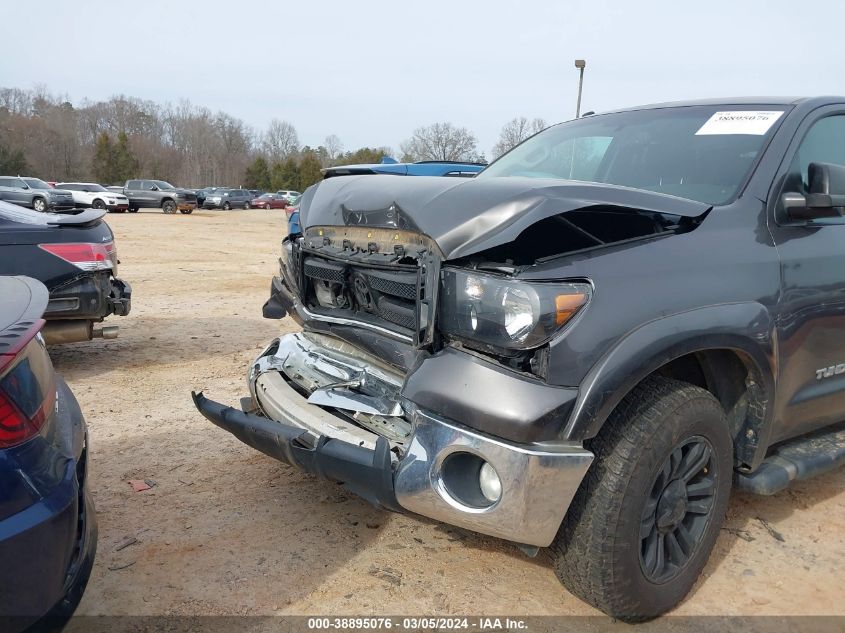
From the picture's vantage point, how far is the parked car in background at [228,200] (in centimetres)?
4525

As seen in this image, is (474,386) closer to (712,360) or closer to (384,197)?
(384,197)

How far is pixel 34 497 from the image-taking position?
5.75 feet

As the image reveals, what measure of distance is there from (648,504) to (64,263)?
473cm

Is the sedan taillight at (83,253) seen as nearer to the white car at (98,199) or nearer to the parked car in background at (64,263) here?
the parked car in background at (64,263)

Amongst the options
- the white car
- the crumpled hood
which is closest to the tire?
the crumpled hood

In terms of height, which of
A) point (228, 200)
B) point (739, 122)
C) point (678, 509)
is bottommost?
point (228, 200)

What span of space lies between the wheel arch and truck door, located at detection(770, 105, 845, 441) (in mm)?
127

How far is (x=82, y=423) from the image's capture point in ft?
8.17

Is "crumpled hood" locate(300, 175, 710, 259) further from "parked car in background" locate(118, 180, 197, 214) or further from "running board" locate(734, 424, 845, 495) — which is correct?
"parked car in background" locate(118, 180, 197, 214)

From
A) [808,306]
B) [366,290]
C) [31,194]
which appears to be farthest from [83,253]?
[31,194]

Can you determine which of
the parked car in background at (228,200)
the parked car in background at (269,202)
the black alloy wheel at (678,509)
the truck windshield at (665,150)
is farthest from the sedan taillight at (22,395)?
the parked car in background at (269,202)

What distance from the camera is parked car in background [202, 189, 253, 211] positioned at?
45.2 m

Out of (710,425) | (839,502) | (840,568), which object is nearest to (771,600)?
(840,568)

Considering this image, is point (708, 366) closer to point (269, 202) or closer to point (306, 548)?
point (306, 548)
